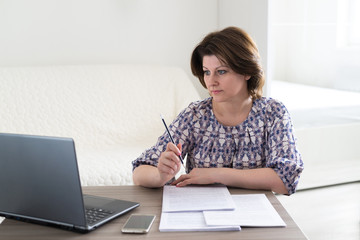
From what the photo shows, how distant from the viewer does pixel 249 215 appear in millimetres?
1082

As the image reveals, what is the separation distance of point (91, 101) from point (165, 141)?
4.23ft

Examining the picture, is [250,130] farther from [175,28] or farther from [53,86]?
[175,28]

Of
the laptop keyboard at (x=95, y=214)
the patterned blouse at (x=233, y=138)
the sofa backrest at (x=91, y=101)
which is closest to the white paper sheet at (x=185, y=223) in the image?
the laptop keyboard at (x=95, y=214)

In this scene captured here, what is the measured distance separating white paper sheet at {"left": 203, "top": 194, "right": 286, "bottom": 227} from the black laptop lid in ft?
1.00

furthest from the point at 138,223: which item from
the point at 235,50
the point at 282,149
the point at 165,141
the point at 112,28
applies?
the point at 112,28

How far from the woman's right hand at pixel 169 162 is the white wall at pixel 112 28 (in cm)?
169

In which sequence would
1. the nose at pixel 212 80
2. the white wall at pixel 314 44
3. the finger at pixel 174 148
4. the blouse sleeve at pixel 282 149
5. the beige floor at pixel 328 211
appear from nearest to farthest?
1. the finger at pixel 174 148
2. the blouse sleeve at pixel 282 149
3. the nose at pixel 212 80
4. the beige floor at pixel 328 211
5. the white wall at pixel 314 44

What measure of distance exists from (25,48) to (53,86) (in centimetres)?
37

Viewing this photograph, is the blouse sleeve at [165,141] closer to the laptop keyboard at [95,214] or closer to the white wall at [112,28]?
the laptop keyboard at [95,214]

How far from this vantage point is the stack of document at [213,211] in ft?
3.36

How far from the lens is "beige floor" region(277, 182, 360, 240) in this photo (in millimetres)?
2275

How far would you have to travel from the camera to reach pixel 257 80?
153cm

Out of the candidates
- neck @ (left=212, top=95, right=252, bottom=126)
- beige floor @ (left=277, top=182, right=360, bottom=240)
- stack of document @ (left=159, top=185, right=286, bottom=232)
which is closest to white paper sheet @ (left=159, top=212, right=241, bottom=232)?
stack of document @ (left=159, top=185, right=286, bottom=232)

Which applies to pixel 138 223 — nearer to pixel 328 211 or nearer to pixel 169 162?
pixel 169 162
